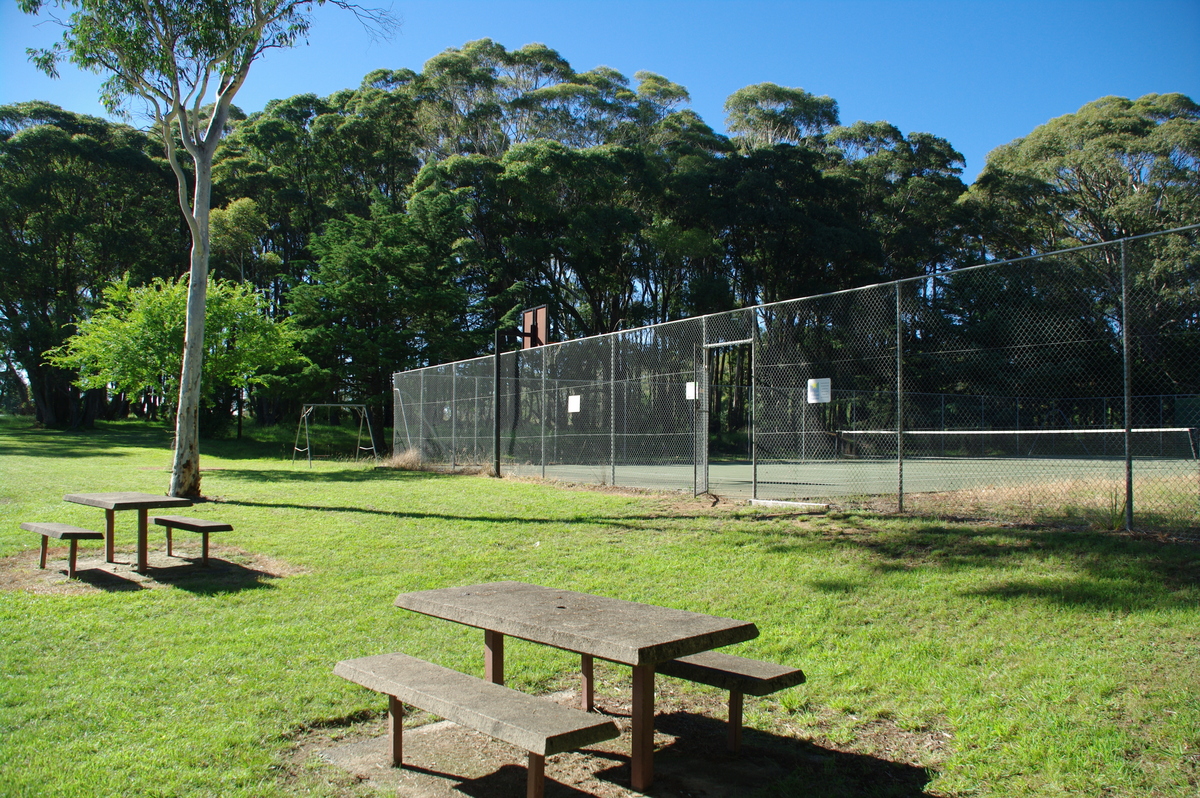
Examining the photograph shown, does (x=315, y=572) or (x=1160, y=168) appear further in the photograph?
(x=1160, y=168)

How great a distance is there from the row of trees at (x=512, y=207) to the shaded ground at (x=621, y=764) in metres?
27.7

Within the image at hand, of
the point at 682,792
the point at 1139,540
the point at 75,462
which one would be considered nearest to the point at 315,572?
the point at 682,792

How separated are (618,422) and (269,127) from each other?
31856mm

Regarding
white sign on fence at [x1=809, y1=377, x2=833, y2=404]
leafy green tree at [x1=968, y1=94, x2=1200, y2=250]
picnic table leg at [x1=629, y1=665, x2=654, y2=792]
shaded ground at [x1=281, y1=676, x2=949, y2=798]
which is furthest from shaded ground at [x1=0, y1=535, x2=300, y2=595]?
leafy green tree at [x1=968, y1=94, x2=1200, y2=250]

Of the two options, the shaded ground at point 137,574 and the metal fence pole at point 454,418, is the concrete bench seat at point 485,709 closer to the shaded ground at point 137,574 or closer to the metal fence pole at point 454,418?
the shaded ground at point 137,574

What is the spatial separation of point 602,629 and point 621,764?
748 millimetres

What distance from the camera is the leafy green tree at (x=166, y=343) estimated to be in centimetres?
2220

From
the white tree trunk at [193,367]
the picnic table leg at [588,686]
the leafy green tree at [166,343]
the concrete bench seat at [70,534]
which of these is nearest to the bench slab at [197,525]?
the concrete bench seat at [70,534]

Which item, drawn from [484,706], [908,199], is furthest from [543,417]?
[908,199]

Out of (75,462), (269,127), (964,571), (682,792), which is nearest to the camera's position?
(682,792)

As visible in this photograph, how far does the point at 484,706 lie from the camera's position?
9.44ft

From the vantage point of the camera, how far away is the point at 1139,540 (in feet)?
22.5

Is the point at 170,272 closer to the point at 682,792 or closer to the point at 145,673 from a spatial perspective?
the point at 145,673

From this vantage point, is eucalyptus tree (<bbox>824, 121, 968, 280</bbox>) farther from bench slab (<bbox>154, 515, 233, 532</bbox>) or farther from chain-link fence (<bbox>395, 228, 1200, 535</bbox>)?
bench slab (<bbox>154, 515, 233, 532</bbox>)
